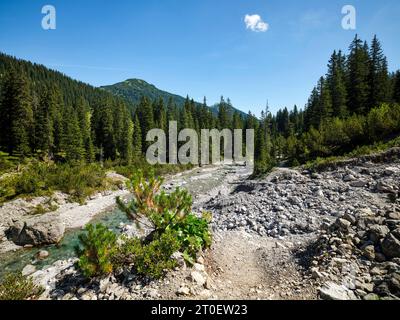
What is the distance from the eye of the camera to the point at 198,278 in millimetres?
6590

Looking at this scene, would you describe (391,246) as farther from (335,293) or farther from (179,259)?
(179,259)

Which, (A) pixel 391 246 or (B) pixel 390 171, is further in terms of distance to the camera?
(B) pixel 390 171

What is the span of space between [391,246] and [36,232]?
16.9m

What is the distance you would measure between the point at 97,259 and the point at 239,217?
8.21 m

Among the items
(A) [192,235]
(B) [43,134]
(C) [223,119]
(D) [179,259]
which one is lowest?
(D) [179,259]

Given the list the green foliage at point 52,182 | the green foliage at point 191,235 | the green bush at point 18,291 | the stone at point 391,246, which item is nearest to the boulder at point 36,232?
A: the green foliage at point 52,182

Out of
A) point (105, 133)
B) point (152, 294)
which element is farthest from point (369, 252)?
point (105, 133)

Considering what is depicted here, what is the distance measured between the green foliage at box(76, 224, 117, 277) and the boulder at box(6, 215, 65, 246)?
8818 mm

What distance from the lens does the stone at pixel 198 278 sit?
256 inches

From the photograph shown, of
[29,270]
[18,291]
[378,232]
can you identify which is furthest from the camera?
[29,270]

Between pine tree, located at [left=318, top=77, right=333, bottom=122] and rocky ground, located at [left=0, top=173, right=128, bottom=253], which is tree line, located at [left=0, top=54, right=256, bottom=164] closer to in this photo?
rocky ground, located at [left=0, top=173, right=128, bottom=253]

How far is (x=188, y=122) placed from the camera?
5716cm
